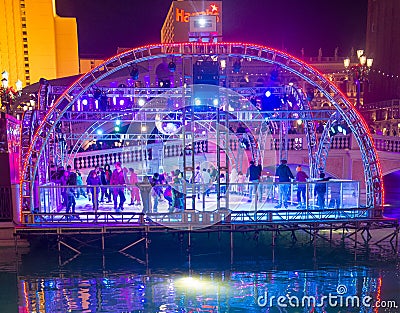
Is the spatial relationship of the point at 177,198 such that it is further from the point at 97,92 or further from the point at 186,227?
the point at 97,92

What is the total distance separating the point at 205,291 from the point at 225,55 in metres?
8.82

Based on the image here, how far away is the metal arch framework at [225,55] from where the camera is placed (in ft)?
50.5

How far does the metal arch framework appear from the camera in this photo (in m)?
15.4

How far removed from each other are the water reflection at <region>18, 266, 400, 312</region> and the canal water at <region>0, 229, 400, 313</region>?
0.10 ft

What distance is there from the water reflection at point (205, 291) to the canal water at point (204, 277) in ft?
0.10

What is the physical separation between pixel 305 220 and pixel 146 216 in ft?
21.4

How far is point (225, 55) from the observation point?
606 inches

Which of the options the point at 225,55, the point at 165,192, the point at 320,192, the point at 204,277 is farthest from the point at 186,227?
the point at 225,55

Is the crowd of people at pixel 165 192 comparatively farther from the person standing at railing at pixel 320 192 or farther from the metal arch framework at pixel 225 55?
the metal arch framework at pixel 225 55

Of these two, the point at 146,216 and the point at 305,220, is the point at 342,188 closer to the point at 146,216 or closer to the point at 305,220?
the point at 305,220

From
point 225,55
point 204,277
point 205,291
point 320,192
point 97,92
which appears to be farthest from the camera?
point 97,92

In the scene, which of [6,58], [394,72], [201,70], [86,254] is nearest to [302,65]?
[201,70]

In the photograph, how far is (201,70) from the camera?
607 inches

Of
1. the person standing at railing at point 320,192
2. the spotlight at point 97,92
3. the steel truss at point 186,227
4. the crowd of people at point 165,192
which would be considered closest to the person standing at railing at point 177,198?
the crowd of people at point 165,192
